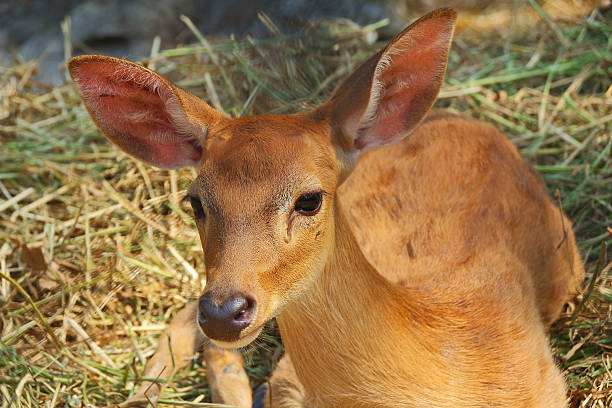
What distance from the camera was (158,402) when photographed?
370 cm

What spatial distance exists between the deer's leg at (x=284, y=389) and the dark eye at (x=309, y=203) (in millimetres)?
1077

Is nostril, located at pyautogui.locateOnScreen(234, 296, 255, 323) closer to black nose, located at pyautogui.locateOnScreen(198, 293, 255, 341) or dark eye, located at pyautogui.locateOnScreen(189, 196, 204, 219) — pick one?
black nose, located at pyautogui.locateOnScreen(198, 293, 255, 341)

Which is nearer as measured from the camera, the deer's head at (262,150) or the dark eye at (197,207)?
the deer's head at (262,150)

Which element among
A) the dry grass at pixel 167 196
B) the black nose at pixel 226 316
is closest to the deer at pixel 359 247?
the black nose at pixel 226 316

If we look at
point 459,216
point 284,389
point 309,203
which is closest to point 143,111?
point 309,203

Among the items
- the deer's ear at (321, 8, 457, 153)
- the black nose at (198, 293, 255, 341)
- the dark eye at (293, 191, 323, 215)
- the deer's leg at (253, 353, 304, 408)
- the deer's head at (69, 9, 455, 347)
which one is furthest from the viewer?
the deer's leg at (253, 353, 304, 408)

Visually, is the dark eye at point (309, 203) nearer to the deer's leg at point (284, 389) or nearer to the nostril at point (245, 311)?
the nostril at point (245, 311)

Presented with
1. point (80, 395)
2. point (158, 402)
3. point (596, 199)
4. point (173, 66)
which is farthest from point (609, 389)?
point (173, 66)

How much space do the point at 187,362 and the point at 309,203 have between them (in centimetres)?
185

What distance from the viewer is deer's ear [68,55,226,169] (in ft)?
9.67

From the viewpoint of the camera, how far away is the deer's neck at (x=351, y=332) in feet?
9.36

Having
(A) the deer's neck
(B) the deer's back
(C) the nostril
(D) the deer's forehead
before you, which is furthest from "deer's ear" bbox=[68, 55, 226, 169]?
(B) the deer's back

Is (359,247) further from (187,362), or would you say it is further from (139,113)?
(187,362)

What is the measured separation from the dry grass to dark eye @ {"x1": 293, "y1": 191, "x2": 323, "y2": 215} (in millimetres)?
849
